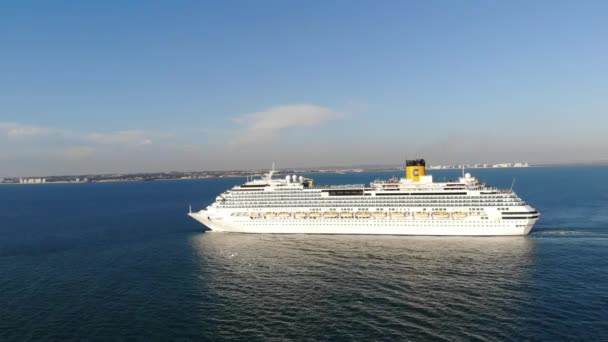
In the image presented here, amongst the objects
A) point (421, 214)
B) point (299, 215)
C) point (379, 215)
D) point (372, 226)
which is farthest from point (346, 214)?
point (421, 214)

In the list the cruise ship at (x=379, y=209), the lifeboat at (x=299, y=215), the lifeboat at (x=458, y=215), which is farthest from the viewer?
the lifeboat at (x=299, y=215)

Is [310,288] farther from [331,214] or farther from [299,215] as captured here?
[299,215]

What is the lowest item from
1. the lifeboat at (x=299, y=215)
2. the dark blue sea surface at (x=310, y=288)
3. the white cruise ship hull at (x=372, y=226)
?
the dark blue sea surface at (x=310, y=288)

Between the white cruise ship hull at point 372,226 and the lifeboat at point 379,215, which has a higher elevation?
the lifeboat at point 379,215

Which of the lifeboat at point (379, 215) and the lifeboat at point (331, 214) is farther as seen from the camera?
the lifeboat at point (331, 214)

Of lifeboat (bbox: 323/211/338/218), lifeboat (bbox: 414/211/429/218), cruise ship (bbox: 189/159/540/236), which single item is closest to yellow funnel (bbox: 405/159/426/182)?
cruise ship (bbox: 189/159/540/236)

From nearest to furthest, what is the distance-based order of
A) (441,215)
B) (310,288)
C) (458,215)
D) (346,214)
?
1. (310,288)
2. (458,215)
3. (441,215)
4. (346,214)

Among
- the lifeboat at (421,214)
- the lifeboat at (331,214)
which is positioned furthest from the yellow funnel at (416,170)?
the lifeboat at (331,214)

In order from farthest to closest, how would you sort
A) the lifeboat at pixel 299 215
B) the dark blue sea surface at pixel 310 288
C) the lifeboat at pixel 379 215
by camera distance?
1. the lifeboat at pixel 299 215
2. the lifeboat at pixel 379 215
3. the dark blue sea surface at pixel 310 288

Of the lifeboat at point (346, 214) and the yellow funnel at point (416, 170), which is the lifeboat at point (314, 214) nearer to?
the lifeboat at point (346, 214)
